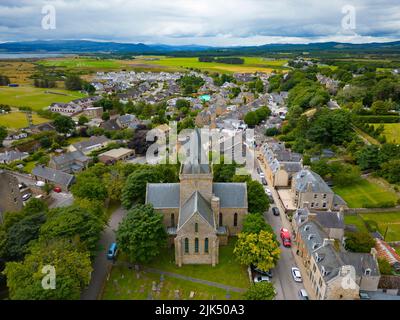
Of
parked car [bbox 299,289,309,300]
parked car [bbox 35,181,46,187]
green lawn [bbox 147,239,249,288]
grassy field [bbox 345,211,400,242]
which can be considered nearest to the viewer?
parked car [bbox 299,289,309,300]

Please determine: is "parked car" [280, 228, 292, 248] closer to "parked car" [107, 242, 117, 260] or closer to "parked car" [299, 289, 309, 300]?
"parked car" [299, 289, 309, 300]

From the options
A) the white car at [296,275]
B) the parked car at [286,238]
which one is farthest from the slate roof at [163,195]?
the white car at [296,275]

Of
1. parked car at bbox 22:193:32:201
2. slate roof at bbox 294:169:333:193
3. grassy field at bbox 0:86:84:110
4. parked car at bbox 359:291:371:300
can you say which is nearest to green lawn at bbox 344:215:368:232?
slate roof at bbox 294:169:333:193

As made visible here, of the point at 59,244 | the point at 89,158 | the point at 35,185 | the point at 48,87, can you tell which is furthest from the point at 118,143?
the point at 48,87

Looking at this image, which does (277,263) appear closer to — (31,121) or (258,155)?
(258,155)

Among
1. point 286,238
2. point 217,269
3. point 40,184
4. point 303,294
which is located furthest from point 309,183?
point 40,184

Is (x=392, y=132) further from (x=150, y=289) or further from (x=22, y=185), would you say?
(x=22, y=185)
